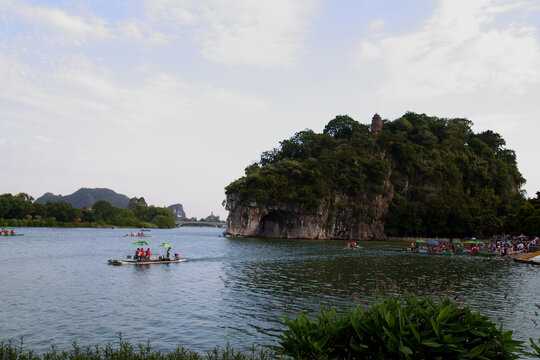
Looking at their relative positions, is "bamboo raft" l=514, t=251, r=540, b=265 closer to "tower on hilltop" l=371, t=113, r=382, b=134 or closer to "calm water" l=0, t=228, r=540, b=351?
"calm water" l=0, t=228, r=540, b=351

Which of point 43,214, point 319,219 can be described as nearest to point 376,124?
point 319,219

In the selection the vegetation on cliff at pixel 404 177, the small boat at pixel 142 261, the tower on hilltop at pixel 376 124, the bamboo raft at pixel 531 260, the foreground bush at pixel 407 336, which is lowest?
the small boat at pixel 142 261

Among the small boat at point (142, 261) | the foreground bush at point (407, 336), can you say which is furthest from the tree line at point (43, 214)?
the foreground bush at point (407, 336)

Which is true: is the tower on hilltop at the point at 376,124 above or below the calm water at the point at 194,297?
above

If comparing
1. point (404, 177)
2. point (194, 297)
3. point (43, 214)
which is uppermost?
point (404, 177)

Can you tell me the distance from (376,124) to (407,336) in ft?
518

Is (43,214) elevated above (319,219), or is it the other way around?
(319,219)

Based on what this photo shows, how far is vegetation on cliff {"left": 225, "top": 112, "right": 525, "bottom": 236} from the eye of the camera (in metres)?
118

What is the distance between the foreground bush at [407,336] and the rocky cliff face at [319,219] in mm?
111215

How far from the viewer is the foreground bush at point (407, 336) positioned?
8219 mm

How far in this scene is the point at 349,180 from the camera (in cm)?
12469

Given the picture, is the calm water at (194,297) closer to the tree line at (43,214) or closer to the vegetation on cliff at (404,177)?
the vegetation on cliff at (404,177)

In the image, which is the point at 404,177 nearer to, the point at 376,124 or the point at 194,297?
the point at 376,124

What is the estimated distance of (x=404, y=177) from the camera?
136 metres
